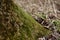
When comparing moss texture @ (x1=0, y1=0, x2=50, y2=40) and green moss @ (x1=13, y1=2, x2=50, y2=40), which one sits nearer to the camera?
moss texture @ (x1=0, y1=0, x2=50, y2=40)

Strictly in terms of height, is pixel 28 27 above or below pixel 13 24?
below

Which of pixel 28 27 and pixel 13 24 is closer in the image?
pixel 13 24

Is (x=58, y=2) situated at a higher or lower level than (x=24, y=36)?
lower

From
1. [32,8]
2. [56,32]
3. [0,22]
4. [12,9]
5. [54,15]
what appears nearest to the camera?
[0,22]

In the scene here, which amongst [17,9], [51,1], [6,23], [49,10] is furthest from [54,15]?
[6,23]

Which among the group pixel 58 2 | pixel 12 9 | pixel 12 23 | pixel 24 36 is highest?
pixel 12 9

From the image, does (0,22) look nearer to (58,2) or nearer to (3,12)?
(3,12)

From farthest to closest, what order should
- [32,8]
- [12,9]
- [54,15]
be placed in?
1. [32,8]
2. [54,15]
3. [12,9]

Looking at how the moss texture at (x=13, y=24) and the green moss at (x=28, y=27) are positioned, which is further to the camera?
the green moss at (x=28, y=27)
